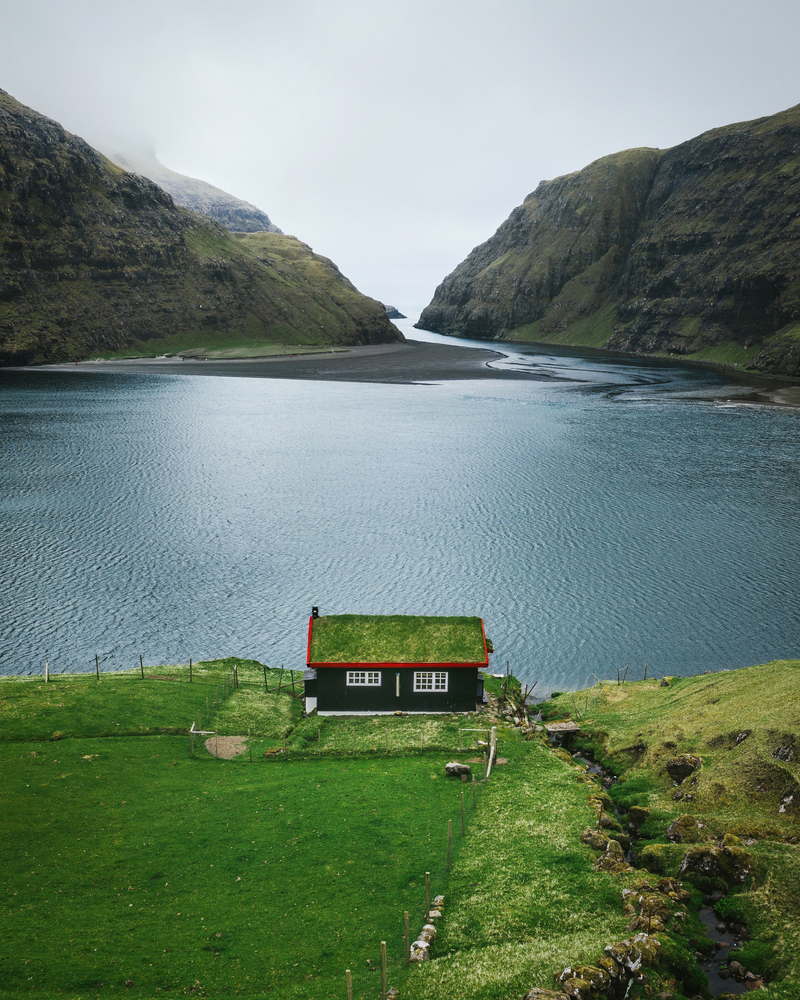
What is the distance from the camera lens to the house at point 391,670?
4012 cm

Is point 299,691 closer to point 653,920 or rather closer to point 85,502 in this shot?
point 653,920

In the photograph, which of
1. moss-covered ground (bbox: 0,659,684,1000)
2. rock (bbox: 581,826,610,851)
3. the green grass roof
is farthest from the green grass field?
the green grass roof

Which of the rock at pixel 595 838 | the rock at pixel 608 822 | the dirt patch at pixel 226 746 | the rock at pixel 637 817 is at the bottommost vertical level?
the dirt patch at pixel 226 746

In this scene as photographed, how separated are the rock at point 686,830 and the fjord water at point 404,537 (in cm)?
2107

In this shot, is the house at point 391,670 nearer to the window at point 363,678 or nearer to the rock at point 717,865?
the window at point 363,678

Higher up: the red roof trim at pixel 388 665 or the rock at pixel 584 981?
the rock at pixel 584 981

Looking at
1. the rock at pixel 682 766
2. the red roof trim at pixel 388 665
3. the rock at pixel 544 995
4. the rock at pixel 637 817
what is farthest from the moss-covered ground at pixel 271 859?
the rock at pixel 682 766

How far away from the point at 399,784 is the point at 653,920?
1276 cm

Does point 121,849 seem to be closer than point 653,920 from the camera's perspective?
No

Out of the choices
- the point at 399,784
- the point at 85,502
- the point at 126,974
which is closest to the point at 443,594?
the point at 399,784

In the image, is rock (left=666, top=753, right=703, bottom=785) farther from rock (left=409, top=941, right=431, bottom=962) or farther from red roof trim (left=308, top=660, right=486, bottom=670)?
rock (left=409, top=941, right=431, bottom=962)

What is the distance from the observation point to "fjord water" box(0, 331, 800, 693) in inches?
2042

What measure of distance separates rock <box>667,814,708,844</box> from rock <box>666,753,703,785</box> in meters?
4.26

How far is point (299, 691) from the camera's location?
4394cm
